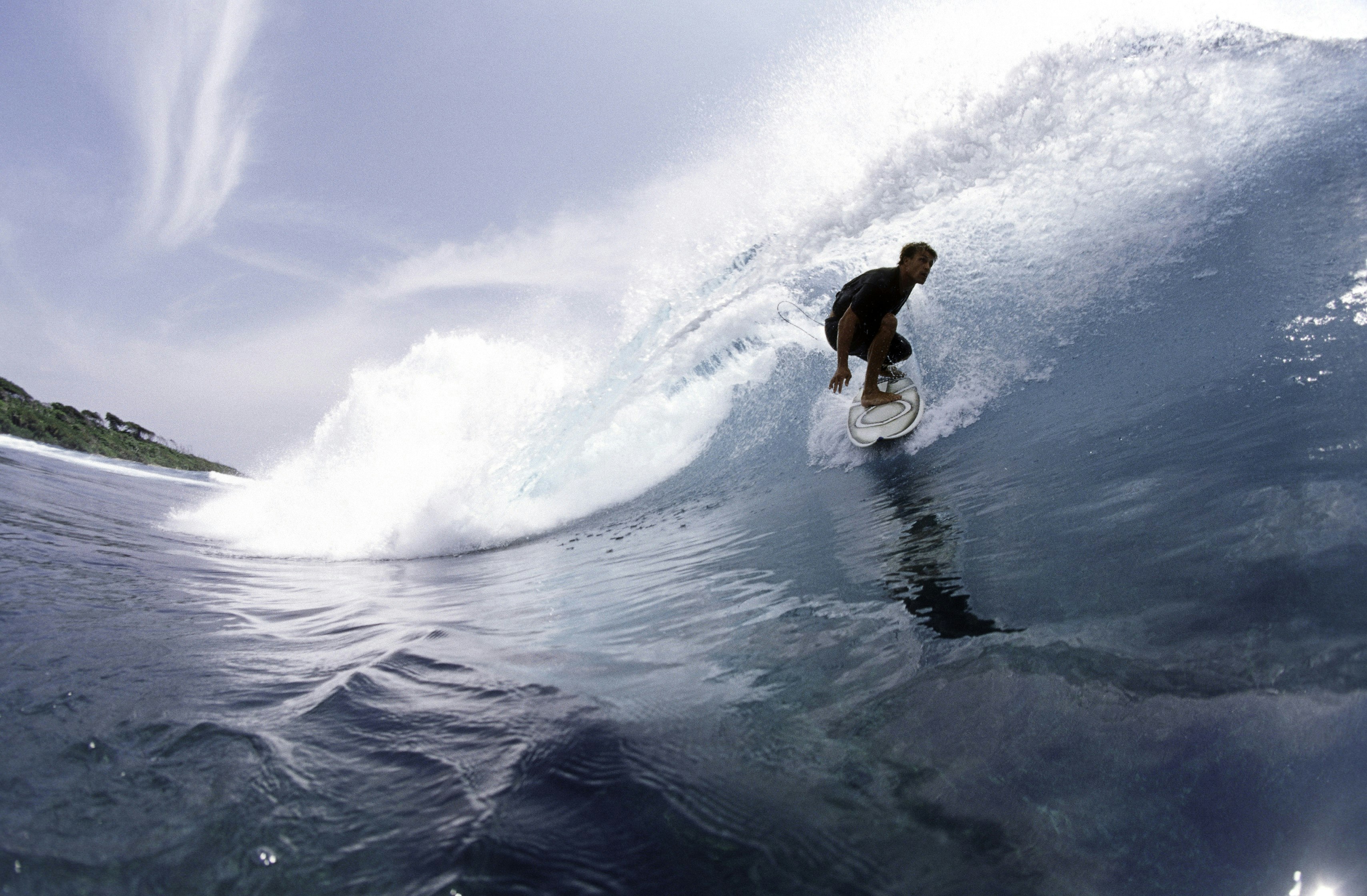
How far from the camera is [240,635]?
12.0 feet

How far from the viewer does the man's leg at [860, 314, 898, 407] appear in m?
6.44

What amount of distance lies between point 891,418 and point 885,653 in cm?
517

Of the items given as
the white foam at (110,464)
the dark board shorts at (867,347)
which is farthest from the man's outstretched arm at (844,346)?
the white foam at (110,464)

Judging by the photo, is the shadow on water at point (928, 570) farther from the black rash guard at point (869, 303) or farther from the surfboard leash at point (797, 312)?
the surfboard leash at point (797, 312)

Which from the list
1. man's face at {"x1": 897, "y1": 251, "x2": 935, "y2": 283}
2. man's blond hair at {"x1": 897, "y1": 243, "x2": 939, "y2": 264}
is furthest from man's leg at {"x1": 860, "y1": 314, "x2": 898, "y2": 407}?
man's blond hair at {"x1": 897, "y1": 243, "x2": 939, "y2": 264}

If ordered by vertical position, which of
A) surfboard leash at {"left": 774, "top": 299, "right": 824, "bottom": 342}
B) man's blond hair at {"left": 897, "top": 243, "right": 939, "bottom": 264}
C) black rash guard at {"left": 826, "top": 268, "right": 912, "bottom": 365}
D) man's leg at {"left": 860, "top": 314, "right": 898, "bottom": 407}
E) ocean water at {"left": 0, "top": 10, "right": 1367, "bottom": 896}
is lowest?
ocean water at {"left": 0, "top": 10, "right": 1367, "bottom": 896}

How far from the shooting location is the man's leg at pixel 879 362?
644cm

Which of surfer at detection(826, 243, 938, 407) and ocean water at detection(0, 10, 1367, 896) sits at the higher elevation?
surfer at detection(826, 243, 938, 407)

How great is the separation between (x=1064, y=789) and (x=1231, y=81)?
37.6 feet

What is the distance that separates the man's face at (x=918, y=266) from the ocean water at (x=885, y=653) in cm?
159

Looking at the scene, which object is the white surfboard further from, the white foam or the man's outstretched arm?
the white foam

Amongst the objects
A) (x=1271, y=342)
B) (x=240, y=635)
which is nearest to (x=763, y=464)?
(x=1271, y=342)

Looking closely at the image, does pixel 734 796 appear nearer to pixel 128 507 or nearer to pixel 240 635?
pixel 240 635

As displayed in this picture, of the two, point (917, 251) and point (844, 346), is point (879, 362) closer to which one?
point (844, 346)
